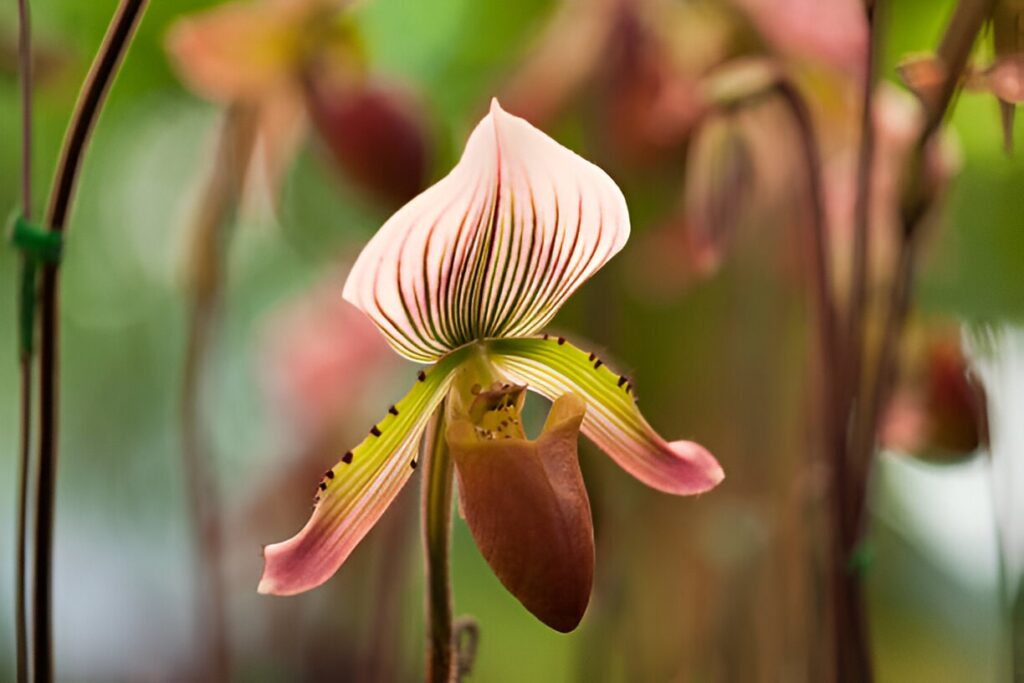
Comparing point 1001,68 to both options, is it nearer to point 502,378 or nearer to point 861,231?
point 861,231

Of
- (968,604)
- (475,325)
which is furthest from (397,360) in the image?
(968,604)

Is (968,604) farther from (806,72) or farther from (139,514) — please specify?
(139,514)

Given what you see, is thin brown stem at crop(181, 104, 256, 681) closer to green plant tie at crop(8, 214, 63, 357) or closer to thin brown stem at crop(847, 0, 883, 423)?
green plant tie at crop(8, 214, 63, 357)

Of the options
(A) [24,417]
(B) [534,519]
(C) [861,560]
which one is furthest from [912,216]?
(A) [24,417]

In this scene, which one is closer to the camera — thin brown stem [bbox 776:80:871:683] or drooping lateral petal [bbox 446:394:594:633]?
drooping lateral petal [bbox 446:394:594:633]

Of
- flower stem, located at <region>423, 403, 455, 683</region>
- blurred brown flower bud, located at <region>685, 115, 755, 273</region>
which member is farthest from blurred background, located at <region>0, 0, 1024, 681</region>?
flower stem, located at <region>423, 403, 455, 683</region>
